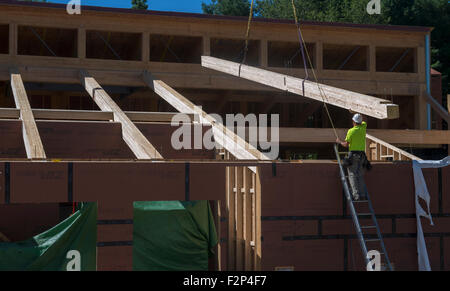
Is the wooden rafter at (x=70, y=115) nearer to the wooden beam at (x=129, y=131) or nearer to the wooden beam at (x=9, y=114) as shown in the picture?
the wooden beam at (x=9, y=114)

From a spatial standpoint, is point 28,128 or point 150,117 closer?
point 28,128

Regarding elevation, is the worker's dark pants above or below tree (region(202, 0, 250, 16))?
below

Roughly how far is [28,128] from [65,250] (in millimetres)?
3605

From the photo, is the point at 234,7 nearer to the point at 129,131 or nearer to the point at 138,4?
the point at 138,4

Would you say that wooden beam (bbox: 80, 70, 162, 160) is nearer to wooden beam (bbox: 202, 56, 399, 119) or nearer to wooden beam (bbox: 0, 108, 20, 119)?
wooden beam (bbox: 0, 108, 20, 119)

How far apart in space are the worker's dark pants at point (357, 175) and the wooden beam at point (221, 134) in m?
1.58

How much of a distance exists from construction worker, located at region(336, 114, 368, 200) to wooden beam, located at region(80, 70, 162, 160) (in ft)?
11.8

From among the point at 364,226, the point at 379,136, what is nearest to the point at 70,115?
the point at 364,226

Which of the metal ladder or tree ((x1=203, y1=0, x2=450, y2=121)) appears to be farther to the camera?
tree ((x1=203, y1=0, x2=450, y2=121))

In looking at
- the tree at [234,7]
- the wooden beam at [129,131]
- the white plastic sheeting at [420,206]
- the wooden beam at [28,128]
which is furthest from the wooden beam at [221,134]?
the tree at [234,7]

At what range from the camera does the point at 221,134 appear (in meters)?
13.2

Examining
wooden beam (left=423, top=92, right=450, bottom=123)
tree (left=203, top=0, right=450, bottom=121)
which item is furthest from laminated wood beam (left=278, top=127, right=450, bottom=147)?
tree (left=203, top=0, right=450, bottom=121)

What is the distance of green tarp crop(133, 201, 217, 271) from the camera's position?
10.4 meters
